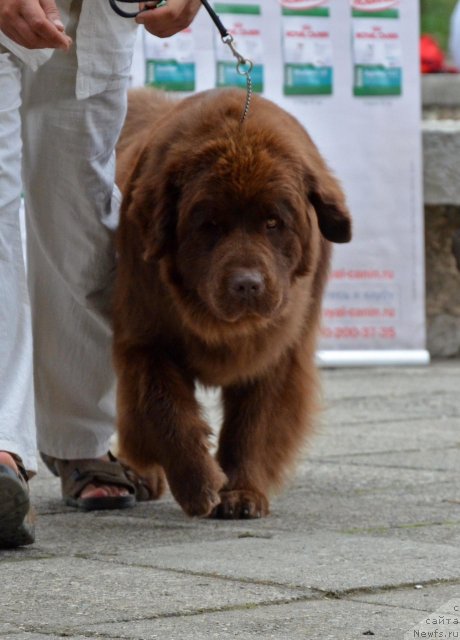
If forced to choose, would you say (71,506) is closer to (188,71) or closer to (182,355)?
(182,355)

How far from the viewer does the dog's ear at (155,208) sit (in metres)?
3.59

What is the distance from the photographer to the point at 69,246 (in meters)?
3.77

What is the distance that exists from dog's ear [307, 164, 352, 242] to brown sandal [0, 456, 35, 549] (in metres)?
1.19

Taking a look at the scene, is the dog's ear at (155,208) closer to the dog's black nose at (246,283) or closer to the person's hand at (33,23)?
the dog's black nose at (246,283)

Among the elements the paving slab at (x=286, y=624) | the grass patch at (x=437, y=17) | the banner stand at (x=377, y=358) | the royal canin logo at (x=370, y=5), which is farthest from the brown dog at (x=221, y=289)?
the grass patch at (x=437, y=17)

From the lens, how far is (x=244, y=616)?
2.30 m

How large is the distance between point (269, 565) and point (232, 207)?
110 cm

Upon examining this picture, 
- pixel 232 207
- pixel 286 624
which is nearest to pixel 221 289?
pixel 232 207

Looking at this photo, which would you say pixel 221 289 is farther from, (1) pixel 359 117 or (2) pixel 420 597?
(1) pixel 359 117

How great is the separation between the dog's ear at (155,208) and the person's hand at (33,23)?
2.21 ft

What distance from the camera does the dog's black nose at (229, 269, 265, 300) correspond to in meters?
3.48

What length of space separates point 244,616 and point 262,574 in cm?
37

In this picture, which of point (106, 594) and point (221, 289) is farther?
point (221, 289)

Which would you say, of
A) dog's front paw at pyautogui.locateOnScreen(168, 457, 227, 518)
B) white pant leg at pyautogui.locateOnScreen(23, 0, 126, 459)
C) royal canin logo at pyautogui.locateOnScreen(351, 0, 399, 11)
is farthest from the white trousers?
royal canin logo at pyautogui.locateOnScreen(351, 0, 399, 11)
